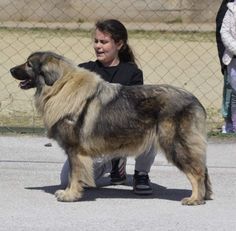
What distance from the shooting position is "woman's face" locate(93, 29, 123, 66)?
6453 mm

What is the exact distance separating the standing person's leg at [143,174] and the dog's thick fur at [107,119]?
0.31m

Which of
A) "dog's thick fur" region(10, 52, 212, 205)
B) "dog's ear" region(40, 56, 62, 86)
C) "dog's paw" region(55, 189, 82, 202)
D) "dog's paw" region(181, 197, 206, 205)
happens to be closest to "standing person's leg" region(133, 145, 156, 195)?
"dog's thick fur" region(10, 52, 212, 205)

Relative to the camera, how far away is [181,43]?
17.1 meters

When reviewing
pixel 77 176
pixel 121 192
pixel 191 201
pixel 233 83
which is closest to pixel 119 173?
pixel 121 192

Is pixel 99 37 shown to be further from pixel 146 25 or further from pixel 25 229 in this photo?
pixel 146 25

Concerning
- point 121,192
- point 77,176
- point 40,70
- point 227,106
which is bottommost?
point 121,192

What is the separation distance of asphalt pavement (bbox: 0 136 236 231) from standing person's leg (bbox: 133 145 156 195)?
9cm

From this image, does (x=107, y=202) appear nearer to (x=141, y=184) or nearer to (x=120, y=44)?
(x=141, y=184)

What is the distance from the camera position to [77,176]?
6.08m

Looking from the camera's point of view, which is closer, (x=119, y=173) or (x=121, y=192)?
(x=121, y=192)

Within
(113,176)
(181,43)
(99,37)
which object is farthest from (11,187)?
(181,43)

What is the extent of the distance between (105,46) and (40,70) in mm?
676

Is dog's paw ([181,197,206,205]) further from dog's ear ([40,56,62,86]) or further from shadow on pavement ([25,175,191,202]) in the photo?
dog's ear ([40,56,62,86])

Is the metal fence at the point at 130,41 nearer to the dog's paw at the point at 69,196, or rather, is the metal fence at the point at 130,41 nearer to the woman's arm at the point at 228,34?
the woman's arm at the point at 228,34
